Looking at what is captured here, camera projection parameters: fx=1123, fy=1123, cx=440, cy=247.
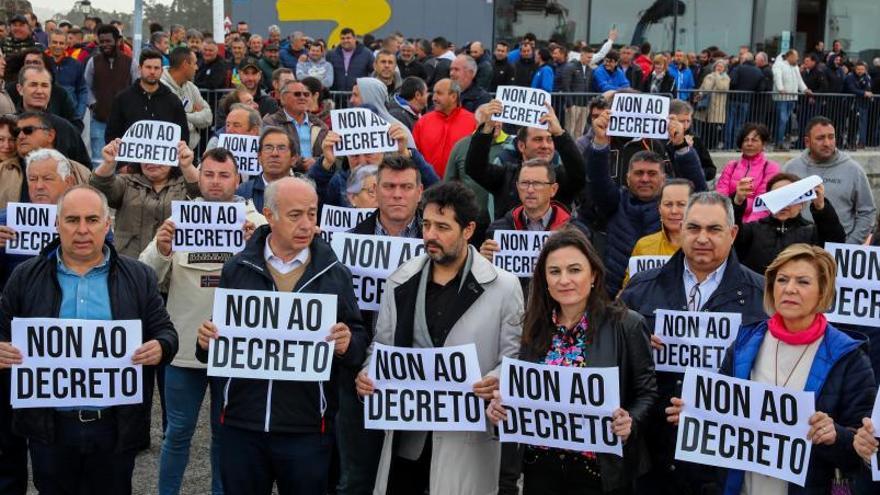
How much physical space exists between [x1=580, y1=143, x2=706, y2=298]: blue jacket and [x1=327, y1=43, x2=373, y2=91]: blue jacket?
32.6ft

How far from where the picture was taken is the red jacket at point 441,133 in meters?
10.3

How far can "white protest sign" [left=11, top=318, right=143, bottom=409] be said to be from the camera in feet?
17.3

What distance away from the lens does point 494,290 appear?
5.38m

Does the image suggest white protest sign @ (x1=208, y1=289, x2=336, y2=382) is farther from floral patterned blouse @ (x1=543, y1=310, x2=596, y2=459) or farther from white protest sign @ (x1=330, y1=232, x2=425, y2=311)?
floral patterned blouse @ (x1=543, y1=310, x2=596, y2=459)

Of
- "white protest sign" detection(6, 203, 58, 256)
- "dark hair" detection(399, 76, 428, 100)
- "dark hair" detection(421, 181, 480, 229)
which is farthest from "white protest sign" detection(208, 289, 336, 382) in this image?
"dark hair" detection(399, 76, 428, 100)

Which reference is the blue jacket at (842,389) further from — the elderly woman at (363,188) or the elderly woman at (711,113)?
the elderly woman at (711,113)

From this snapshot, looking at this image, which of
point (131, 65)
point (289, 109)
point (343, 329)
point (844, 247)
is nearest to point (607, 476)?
point (343, 329)

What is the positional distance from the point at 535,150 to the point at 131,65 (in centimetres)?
849

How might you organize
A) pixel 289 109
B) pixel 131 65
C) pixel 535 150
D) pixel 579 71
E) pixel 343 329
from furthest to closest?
pixel 579 71 < pixel 131 65 < pixel 289 109 < pixel 535 150 < pixel 343 329

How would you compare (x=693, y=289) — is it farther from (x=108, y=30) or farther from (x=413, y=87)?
(x=108, y=30)

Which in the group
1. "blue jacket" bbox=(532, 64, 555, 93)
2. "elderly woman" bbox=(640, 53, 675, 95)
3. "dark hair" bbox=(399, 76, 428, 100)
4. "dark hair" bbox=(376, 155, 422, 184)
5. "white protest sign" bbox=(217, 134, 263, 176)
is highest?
"elderly woman" bbox=(640, 53, 675, 95)

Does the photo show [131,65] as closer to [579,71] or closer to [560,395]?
[579,71]

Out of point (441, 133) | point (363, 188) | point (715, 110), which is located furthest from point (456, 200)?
point (715, 110)

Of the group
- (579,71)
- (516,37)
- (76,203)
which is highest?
(516,37)
